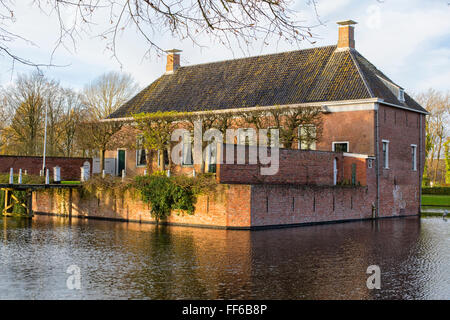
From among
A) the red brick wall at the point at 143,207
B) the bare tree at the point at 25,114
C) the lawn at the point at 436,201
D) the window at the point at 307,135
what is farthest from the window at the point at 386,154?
the bare tree at the point at 25,114

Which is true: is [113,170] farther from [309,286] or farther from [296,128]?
[309,286]

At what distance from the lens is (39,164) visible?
32500 millimetres

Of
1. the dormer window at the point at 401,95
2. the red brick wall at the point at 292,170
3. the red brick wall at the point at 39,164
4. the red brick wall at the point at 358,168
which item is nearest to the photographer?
Result: the red brick wall at the point at 292,170

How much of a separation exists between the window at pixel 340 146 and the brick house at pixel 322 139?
0.16 feet

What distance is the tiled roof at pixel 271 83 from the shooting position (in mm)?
24766

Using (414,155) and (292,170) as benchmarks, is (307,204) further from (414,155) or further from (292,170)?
(414,155)

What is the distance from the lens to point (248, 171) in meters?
18.5

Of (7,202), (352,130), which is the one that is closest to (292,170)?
(352,130)

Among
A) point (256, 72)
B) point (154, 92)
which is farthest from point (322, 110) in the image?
point (154, 92)

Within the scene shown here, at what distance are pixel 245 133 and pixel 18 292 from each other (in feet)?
60.8

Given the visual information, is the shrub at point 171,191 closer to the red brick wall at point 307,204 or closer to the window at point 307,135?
the red brick wall at point 307,204

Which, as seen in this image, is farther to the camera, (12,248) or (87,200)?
(87,200)

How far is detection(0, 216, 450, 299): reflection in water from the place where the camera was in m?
7.72

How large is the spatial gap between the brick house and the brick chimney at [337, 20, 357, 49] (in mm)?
49
